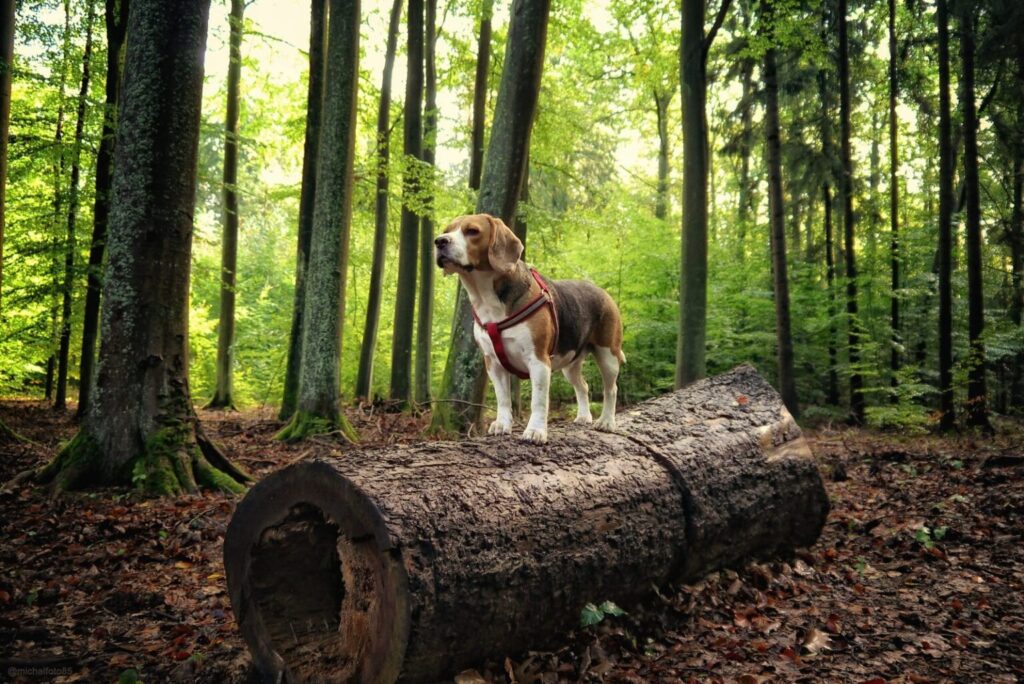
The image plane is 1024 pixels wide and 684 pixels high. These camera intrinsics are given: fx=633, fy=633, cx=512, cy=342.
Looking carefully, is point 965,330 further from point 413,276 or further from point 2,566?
point 2,566

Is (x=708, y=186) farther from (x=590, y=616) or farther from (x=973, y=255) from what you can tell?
(x=590, y=616)

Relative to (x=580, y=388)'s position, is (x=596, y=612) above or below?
below

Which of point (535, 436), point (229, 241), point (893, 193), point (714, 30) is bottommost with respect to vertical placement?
point (535, 436)

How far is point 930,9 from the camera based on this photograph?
49.6 feet

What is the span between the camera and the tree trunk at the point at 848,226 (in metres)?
14.9

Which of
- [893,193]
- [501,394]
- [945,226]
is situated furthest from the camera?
[893,193]

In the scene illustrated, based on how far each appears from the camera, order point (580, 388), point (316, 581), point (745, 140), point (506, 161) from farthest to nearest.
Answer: point (745, 140), point (506, 161), point (580, 388), point (316, 581)

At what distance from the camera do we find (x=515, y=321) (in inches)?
164

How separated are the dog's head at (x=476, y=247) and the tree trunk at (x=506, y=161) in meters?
3.55

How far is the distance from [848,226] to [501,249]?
47.6 feet

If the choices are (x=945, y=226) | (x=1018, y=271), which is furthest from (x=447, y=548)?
(x=1018, y=271)

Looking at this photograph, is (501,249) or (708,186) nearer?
(501,249)

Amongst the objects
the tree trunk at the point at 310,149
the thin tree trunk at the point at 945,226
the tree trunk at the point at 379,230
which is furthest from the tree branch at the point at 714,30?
the tree trunk at the point at 379,230

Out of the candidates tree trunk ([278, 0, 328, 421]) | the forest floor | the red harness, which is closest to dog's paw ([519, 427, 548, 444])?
the red harness
